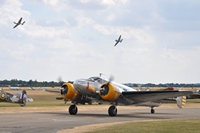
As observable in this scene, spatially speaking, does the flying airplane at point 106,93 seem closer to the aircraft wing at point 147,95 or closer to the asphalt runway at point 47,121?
the aircraft wing at point 147,95

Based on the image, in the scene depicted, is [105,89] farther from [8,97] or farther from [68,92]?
[8,97]

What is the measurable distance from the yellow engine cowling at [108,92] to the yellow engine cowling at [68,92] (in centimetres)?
253

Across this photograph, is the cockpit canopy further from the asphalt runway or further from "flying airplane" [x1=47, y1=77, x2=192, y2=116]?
the asphalt runway

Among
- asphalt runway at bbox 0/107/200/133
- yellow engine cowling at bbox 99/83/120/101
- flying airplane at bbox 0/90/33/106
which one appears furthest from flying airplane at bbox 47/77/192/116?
flying airplane at bbox 0/90/33/106

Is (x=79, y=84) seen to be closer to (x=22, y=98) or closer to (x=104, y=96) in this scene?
(x=104, y=96)

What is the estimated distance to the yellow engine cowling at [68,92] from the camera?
99.8 ft

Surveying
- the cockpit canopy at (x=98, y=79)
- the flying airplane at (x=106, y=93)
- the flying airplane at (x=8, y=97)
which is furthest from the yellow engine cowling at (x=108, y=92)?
the flying airplane at (x=8, y=97)

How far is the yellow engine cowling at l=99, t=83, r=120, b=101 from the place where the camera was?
28.9 meters

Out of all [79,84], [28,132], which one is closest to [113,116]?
[79,84]

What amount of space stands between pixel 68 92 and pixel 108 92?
11.4ft

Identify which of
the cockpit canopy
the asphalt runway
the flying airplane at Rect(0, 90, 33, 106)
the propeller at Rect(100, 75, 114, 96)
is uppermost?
the cockpit canopy

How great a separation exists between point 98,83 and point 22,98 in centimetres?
1656

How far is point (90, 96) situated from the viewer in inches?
1187

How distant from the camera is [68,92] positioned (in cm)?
3041
